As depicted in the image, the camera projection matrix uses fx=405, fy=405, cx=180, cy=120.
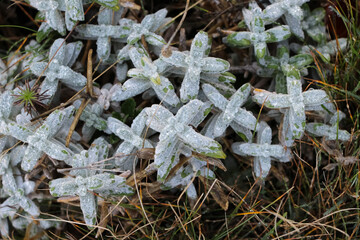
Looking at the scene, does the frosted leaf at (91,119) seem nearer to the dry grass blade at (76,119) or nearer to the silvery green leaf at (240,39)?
the dry grass blade at (76,119)

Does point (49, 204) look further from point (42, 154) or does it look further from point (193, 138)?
point (193, 138)

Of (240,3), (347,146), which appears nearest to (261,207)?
(347,146)

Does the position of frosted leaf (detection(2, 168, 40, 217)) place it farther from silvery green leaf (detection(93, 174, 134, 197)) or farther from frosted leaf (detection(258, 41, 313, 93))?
frosted leaf (detection(258, 41, 313, 93))

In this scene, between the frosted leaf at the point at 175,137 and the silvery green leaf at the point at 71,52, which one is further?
the silvery green leaf at the point at 71,52

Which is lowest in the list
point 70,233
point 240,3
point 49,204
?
point 70,233

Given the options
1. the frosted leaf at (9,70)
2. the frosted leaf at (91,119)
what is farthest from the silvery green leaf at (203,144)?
the frosted leaf at (9,70)

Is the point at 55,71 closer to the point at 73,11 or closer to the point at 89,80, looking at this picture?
A: the point at 89,80

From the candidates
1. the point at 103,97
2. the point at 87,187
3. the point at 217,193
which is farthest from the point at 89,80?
the point at 217,193

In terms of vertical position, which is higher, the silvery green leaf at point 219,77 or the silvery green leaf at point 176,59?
the silvery green leaf at point 176,59
